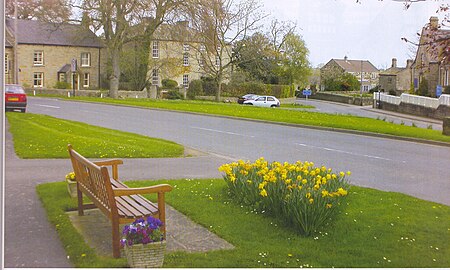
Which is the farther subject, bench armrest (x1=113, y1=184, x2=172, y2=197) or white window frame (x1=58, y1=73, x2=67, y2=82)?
white window frame (x1=58, y1=73, x2=67, y2=82)

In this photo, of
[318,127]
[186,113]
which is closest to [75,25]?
[186,113]

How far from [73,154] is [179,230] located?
1226 millimetres

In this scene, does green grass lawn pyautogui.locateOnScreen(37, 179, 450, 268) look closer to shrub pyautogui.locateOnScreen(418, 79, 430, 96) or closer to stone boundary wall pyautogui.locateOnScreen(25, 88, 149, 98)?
stone boundary wall pyautogui.locateOnScreen(25, 88, 149, 98)

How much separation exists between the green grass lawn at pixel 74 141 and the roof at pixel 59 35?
2.56ft

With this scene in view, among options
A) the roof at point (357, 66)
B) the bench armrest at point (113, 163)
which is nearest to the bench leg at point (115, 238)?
the bench armrest at point (113, 163)

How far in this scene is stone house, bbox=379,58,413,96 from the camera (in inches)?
270

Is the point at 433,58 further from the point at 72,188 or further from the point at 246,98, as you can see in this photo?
the point at 72,188

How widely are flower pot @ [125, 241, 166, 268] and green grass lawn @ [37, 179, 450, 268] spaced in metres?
0.20

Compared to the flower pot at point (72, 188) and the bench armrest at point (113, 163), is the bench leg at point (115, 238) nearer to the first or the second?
the bench armrest at point (113, 163)

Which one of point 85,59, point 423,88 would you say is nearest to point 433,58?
point 423,88

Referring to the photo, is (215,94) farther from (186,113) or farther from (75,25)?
(75,25)

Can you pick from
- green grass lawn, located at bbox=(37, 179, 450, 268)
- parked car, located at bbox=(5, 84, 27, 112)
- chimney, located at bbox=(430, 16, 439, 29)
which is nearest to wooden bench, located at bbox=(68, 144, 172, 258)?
green grass lawn, located at bbox=(37, 179, 450, 268)

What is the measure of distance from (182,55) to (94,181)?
189cm

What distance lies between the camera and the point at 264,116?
6.93 metres
